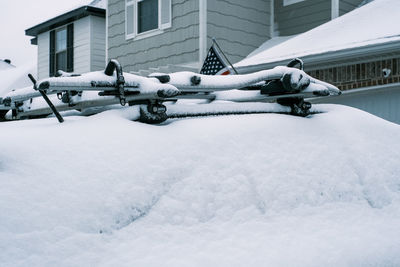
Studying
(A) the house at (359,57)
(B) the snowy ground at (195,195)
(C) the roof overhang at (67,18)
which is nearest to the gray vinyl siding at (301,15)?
(A) the house at (359,57)

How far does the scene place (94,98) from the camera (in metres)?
2.39

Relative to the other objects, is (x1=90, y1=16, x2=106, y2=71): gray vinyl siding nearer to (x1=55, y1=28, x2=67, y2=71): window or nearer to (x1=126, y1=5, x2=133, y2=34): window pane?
(x1=55, y1=28, x2=67, y2=71): window

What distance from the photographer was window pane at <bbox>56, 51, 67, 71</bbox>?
14.3 m

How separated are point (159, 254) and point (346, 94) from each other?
6281 millimetres

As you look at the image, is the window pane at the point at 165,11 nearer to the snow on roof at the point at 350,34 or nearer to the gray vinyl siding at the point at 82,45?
the snow on roof at the point at 350,34

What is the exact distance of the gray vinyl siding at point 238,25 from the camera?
31.5 feet

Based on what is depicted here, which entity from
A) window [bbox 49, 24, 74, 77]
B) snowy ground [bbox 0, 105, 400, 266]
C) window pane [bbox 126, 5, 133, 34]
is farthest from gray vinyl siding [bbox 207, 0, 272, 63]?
snowy ground [bbox 0, 105, 400, 266]

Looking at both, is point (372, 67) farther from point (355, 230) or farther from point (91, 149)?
point (91, 149)

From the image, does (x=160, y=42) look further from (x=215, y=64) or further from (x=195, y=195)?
(x=195, y=195)

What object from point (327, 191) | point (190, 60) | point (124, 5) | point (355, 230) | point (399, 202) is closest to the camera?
point (355, 230)

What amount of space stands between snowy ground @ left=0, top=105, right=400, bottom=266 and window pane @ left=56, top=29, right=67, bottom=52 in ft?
42.6

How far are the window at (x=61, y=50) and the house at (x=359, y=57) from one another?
306 inches

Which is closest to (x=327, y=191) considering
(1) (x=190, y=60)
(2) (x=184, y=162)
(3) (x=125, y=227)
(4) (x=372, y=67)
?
(2) (x=184, y=162)

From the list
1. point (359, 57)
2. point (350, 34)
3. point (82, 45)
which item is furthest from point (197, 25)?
point (82, 45)
